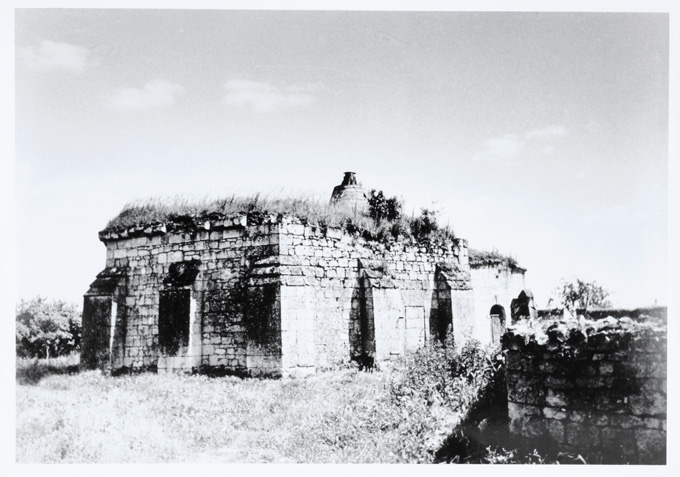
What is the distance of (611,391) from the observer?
20.9ft

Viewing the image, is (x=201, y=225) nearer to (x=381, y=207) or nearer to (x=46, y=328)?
(x=46, y=328)

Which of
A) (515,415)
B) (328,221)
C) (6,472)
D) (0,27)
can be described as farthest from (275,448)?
(0,27)

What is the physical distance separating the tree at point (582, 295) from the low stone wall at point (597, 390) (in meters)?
3.77

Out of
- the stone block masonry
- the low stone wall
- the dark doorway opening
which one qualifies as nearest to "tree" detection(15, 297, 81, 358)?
the stone block masonry

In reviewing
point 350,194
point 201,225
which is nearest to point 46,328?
point 201,225

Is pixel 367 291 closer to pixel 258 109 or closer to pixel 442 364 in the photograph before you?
pixel 442 364

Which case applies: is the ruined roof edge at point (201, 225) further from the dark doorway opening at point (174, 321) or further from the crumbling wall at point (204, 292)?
the dark doorway opening at point (174, 321)

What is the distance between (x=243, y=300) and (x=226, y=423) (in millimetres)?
3441

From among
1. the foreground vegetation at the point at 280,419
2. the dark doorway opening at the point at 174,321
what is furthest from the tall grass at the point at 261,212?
the foreground vegetation at the point at 280,419

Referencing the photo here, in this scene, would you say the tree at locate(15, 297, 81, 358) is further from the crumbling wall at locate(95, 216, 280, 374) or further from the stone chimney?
the stone chimney

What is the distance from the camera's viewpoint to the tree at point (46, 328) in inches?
360

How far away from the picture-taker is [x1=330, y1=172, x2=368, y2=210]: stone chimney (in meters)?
15.1

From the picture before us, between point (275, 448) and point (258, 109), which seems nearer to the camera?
point (275, 448)

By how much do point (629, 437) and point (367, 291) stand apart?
708cm
